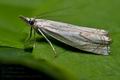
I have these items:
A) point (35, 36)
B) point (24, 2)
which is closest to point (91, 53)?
point (35, 36)

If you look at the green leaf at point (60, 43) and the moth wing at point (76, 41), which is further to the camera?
the moth wing at point (76, 41)

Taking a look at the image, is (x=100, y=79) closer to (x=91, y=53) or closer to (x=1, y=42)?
(x=91, y=53)

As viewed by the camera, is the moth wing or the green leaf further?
the moth wing
